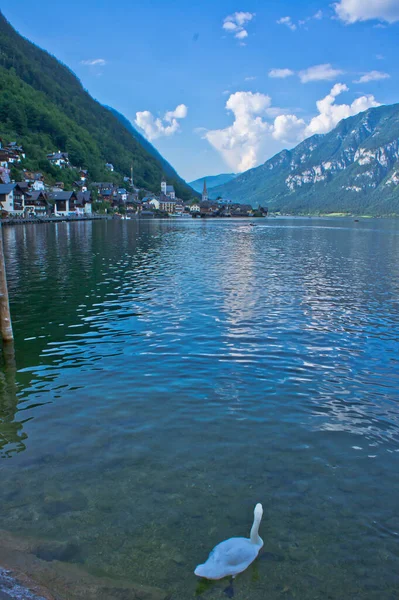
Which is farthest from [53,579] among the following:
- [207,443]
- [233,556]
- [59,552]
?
[207,443]

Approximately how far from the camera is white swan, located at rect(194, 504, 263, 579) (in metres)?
5.53

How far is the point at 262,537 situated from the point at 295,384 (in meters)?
6.14

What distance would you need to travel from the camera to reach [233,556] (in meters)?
5.73

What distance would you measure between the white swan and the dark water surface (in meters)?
0.17

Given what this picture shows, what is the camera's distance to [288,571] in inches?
223

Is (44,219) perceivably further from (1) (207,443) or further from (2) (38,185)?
(1) (207,443)

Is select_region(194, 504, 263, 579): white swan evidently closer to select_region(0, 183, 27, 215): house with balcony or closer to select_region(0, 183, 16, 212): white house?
select_region(0, 183, 27, 215): house with balcony

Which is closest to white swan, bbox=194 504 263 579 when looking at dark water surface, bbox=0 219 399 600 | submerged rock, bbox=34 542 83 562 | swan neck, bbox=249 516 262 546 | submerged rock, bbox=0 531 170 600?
swan neck, bbox=249 516 262 546

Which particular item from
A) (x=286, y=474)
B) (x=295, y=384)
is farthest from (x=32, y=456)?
(x=295, y=384)

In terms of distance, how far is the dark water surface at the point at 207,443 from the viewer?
5.91 m

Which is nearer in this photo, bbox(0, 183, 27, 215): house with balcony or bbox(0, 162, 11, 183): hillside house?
bbox(0, 183, 27, 215): house with balcony

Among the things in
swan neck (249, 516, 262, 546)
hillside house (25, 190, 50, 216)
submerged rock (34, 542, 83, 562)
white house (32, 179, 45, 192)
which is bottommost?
submerged rock (34, 542, 83, 562)

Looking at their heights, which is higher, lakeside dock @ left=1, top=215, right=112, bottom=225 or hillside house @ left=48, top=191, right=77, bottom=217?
hillside house @ left=48, top=191, right=77, bottom=217

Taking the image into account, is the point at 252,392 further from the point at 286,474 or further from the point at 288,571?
the point at 288,571
